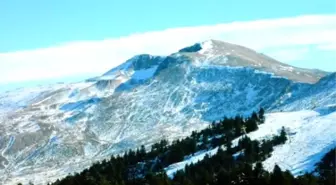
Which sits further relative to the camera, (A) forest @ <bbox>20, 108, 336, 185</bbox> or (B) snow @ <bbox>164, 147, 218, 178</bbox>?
(B) snow @ <bbox>164, 147, 218, 178</bbox>

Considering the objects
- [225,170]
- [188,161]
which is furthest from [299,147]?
[225,170]

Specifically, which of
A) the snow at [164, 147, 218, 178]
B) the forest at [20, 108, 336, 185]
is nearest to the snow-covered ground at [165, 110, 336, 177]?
the snow at [164, 147, 218, 178]

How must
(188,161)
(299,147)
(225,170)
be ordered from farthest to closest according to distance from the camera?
(188,161) < (299,147) < (225,170)

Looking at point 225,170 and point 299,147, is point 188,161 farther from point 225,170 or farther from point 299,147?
point 225,170

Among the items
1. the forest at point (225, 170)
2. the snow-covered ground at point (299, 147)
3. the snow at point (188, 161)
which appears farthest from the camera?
the snow at point (188, 161)

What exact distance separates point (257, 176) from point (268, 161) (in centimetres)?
6029

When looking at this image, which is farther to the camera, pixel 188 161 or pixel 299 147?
pixel 188 161

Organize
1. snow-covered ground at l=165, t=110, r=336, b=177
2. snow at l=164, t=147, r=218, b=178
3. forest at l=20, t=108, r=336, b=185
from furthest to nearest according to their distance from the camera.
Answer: snow at l=164, t=147, r=218, b=178 < snow-covered ground at l=165, t=110, r=336, b=177 < forest at l=20, t=108, r=336, b=185

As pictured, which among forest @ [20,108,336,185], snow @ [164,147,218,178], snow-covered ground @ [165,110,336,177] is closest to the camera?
forest @ [20,108,336,185]

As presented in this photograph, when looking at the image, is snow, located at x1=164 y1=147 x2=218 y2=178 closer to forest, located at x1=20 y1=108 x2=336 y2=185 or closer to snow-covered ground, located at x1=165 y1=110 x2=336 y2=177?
snow-covered ground, located at x1=165 y1=110 x2=336 y2=177

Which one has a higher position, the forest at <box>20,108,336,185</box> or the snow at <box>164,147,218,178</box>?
the forest at <box>20,108,336,185</box>

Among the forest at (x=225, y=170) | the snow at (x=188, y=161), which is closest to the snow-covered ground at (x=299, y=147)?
the snow at (x=188, y=161)

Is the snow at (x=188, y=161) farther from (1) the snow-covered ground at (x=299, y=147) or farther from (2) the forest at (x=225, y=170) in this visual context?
(2) the forest at (x=225, y=170)

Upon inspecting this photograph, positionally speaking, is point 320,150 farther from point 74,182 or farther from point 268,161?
point 74,182
